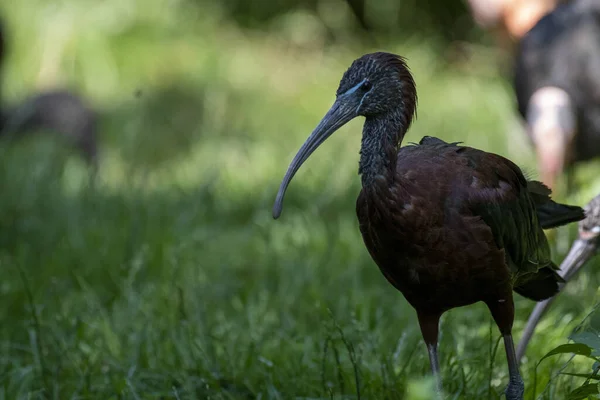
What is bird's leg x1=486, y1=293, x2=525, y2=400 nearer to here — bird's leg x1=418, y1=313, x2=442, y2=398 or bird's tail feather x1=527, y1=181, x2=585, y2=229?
bird's leg x1=418, y1=313, x2=442, y2=398

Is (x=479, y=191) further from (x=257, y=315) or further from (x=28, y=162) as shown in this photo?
(x=28, y=162)

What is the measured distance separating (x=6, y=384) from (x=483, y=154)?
6.04 feet

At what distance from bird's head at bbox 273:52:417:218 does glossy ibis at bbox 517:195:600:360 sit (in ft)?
3.81

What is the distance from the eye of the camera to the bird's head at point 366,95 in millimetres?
2557

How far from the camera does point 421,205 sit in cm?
254

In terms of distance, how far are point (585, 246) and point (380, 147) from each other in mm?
1299

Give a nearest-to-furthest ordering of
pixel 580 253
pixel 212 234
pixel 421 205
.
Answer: pixel 421 205 → pixel 580 253 → pixel 212 234

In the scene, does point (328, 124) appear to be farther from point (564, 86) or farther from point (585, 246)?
point (564, 86)

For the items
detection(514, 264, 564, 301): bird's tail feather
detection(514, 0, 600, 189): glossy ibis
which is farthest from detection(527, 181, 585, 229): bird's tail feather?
detection(514, 0, 600, 189): glossy ibis

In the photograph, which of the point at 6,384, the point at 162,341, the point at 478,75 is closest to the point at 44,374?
the point at 6,384

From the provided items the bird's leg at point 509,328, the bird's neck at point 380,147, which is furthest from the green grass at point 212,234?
the bird's neck at point 380,147

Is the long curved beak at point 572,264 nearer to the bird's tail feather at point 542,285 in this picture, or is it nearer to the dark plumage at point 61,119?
the bird's tail feather at point 542,285

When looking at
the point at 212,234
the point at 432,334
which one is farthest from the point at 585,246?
the point at 212,234

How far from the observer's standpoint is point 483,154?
280 centimetres
